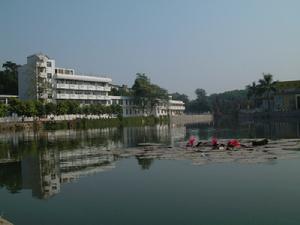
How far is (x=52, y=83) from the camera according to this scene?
89.7 m

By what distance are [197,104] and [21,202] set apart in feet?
537

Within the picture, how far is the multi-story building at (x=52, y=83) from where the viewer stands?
85.3m

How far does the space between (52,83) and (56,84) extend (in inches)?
37.6

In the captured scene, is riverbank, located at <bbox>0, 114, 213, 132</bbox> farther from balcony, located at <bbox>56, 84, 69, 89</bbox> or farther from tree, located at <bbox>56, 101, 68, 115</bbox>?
balcony, located at <bbox>56, 84, 69, 89</bbox>

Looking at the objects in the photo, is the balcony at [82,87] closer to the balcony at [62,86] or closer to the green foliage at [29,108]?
the balcony at [62,86]

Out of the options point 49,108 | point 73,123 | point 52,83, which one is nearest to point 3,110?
point 49,108

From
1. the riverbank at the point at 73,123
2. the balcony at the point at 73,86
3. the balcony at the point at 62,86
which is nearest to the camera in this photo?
the riverbank at the point at 73,123

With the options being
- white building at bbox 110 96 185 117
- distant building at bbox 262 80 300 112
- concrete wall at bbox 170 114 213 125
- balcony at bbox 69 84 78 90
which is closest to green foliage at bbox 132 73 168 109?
white building at bbox 110 96 185 117

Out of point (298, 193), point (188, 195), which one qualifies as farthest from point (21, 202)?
point (298, 193)

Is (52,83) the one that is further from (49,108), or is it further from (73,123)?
(73,123)

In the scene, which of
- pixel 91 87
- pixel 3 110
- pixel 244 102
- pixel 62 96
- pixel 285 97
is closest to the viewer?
pixel 3 110

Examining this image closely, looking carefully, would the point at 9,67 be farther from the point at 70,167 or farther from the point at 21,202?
the point at 21,202

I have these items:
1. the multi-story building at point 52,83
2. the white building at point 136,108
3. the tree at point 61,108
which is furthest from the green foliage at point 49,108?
the white building at point 136,108

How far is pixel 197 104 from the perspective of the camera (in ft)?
575
